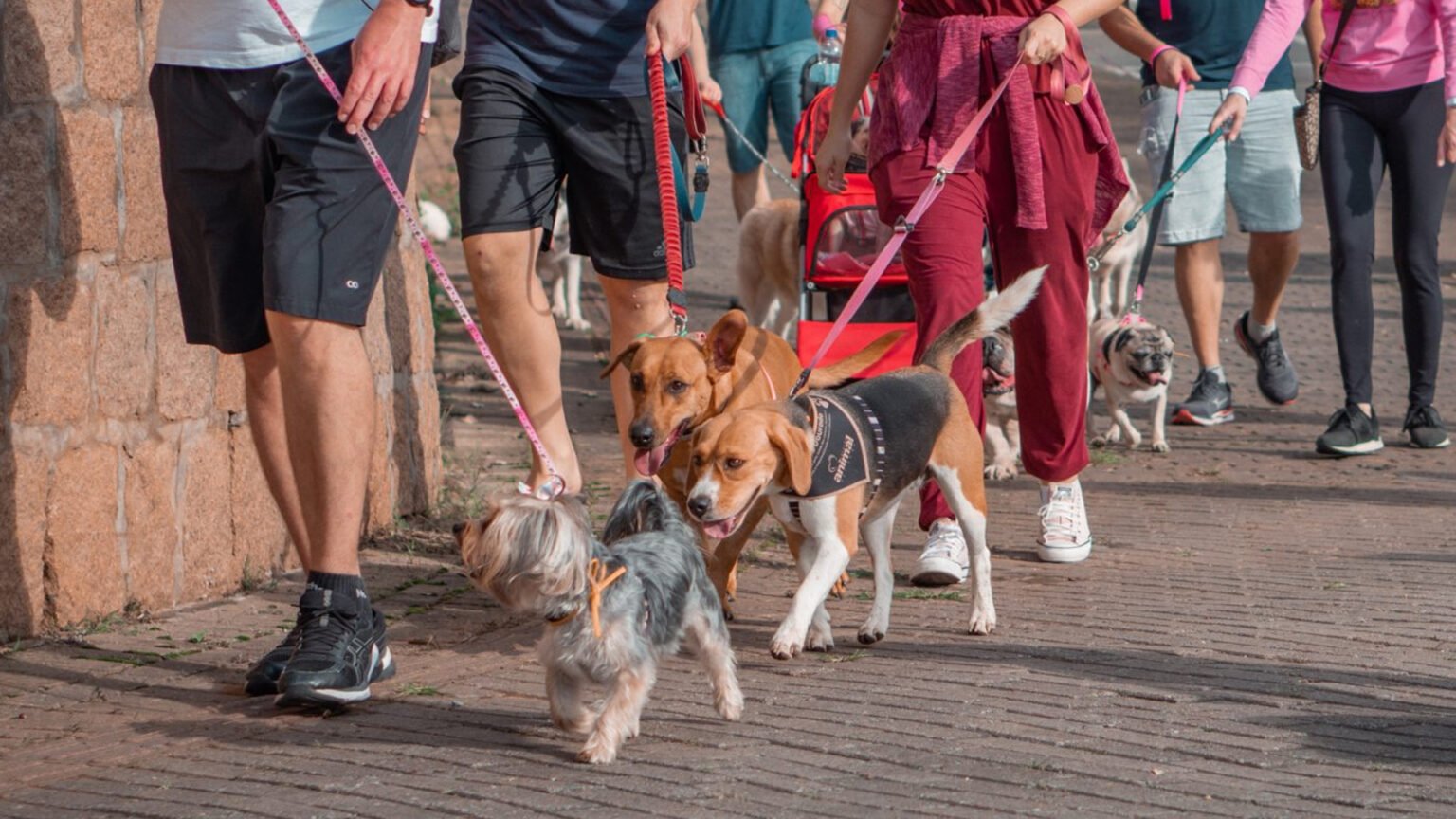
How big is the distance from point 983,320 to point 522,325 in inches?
53.4

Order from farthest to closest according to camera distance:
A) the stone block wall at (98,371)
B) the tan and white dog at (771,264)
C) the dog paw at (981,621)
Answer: the tan and white dog at (771,264)
the dog paw at (981,621)
the stone block wall at (98,371)

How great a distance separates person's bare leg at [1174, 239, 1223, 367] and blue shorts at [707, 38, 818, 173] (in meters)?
2.13

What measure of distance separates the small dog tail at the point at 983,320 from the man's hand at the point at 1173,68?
2.48 meters

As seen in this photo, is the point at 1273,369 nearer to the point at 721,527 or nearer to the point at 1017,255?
the point at 1017,255

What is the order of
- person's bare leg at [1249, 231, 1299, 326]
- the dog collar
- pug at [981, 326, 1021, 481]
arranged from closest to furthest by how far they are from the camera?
the dog collar < pug at [981, 326, 1021, 481] < person's bare leg at [1249, 231, 1299, 326]

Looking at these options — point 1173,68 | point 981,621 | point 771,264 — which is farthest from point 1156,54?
point 981,621

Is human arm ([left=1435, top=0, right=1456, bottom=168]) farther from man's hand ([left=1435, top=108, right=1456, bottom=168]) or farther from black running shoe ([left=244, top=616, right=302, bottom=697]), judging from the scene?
black running shoe ([left=244, top=616, right=302, bottom=697])

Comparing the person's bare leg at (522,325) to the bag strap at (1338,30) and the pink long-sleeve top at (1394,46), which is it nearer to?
the pink long-sleeve top at (1394,46)

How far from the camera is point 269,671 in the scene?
14.6ft

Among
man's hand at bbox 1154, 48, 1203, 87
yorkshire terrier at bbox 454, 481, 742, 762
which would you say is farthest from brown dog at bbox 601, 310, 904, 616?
man's hand at bbox 1154, 48, 1203, 87

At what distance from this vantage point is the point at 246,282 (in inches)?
176

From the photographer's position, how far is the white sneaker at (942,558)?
5688 millimetres

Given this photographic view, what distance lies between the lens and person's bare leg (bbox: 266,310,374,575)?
4273 mm

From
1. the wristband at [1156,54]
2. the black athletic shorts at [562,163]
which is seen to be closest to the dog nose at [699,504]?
the black athletic shorts at [562,163]
